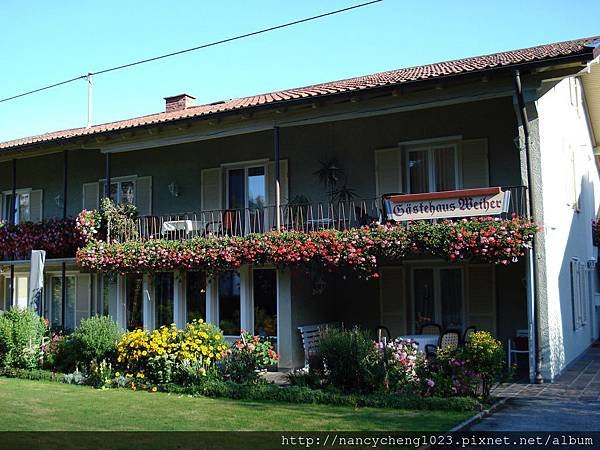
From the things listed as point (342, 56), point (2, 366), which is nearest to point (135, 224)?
point (2, 366)

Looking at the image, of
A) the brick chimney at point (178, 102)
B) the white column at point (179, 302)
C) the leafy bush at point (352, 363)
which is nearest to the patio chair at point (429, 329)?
the leafy bush at point (352, 363)

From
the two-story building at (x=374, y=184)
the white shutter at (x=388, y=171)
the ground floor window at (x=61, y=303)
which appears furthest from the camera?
the ground floor window at (x=61, y=303)

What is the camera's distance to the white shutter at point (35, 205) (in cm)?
2094

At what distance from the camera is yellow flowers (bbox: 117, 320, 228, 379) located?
12.0 meters

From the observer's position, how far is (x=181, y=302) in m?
16.1

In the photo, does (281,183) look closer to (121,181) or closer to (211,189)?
(211,189)

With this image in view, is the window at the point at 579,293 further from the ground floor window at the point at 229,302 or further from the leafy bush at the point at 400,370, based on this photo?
the ground floor window at the point at 229,302

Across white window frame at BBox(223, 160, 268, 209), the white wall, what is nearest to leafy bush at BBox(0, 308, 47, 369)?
white window frame at BBox(223, 160, 268, 209)

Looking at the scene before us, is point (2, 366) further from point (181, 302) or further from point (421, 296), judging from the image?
point (421, 296)

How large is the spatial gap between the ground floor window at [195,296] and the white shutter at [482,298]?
6.13 meters

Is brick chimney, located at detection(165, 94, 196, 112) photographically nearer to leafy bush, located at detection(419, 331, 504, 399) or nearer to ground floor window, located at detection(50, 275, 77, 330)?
ground floor window, located at detection(50, 275, 77, 330)

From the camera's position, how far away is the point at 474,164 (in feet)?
46.1

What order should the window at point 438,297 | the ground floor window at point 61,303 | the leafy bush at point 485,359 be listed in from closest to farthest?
the leafy bush at point 485,359 → the window at point 438,297 → the ground floor window at point 61,303

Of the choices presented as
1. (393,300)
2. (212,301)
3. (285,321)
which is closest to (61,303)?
(212,301)
